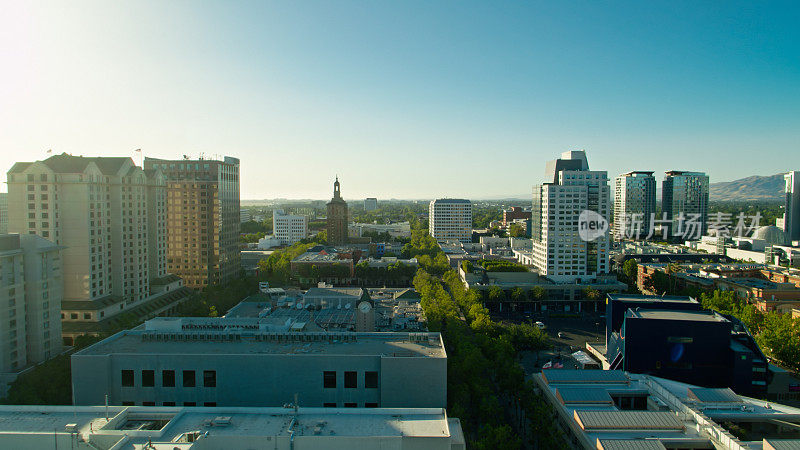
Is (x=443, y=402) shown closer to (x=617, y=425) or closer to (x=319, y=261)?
(x=617, y=425)

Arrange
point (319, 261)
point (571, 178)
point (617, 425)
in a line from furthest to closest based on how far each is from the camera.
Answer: point (319, 261) < point (571, 178) < point (617, 425)

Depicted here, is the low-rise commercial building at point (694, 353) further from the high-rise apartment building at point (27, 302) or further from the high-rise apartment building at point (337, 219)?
the high-rise apartment building at point (337, 219)

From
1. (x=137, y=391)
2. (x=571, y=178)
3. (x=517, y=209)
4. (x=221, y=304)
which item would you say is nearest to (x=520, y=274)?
(x=571, y=178)

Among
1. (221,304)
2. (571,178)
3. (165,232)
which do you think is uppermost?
(571,178)

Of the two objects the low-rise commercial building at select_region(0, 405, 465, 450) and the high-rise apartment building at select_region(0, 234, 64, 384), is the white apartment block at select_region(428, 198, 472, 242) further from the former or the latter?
the low-rise commercial building at select_region(0, 405, 465, 450)

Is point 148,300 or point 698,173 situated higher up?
point 698,173

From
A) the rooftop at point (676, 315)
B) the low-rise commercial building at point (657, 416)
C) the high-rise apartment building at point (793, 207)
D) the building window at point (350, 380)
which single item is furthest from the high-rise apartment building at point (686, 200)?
the building window at point (350, 380)

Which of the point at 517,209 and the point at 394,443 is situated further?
the point at 517,209
